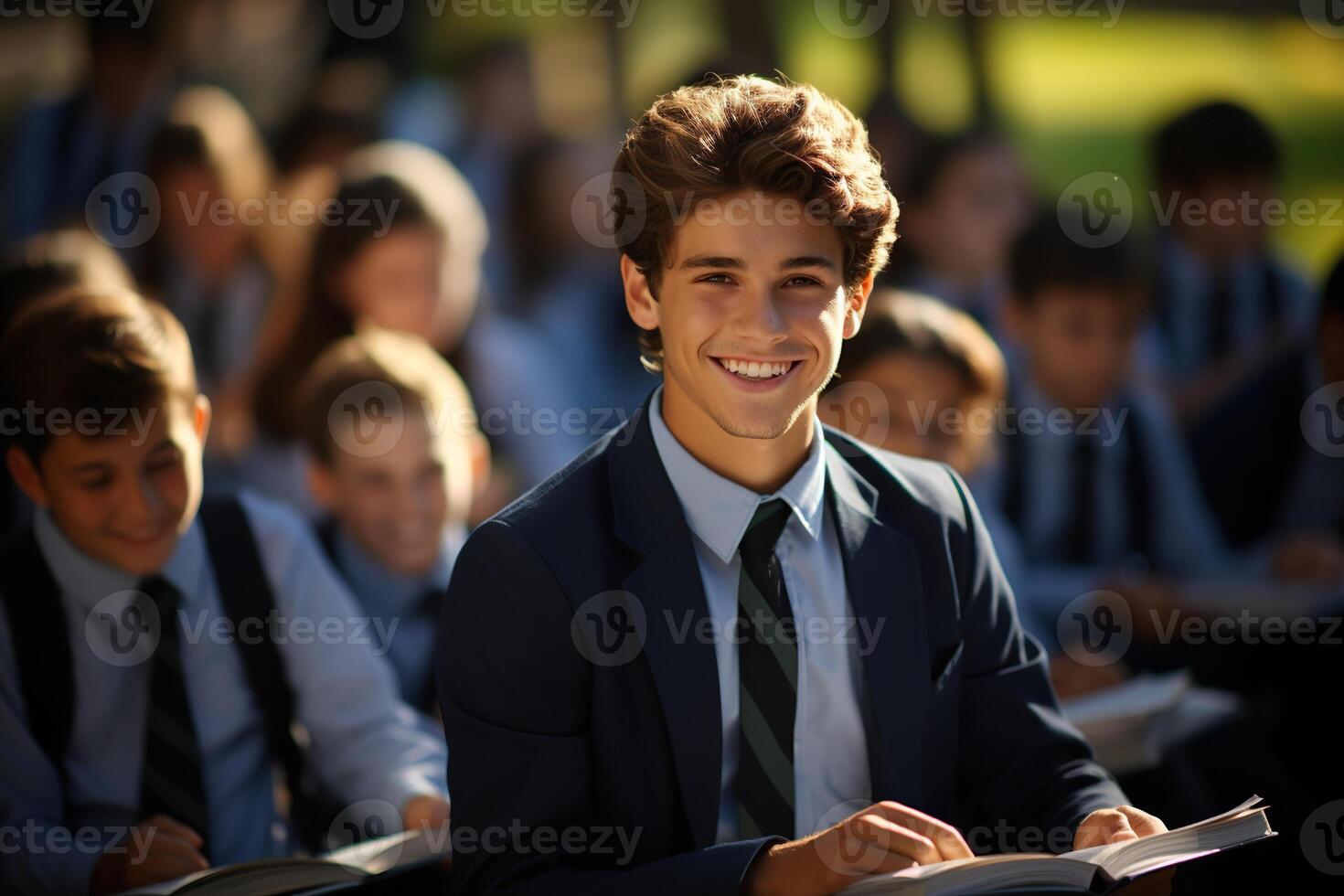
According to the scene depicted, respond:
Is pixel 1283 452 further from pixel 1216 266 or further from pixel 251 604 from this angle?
pixel 251 604

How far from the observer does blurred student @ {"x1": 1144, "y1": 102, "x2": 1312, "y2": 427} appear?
460 cm

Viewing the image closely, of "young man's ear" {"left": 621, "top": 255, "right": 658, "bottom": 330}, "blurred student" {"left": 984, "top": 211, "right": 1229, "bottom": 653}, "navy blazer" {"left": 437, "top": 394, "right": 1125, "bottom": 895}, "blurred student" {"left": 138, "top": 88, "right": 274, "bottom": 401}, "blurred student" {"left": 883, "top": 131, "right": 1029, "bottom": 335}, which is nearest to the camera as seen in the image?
"navy blazer" {"left": 437, "top": 394, "right": 1125, "bottom": 895}

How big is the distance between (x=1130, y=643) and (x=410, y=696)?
74.8 inches

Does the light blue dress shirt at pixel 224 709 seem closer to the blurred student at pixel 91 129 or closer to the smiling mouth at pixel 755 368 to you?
the smiling mouth at pixel 755 368

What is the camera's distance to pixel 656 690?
1.81 m

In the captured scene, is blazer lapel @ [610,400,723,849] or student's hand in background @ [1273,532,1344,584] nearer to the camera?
blazer lapel @ [610,400,723,849]

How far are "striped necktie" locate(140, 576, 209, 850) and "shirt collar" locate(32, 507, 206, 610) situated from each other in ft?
0.07

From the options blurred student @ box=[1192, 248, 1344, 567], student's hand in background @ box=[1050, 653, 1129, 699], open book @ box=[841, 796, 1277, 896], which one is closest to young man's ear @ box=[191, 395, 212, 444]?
open book @ box=[841, 796, 1277, 896]

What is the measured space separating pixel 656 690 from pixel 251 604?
88 cm

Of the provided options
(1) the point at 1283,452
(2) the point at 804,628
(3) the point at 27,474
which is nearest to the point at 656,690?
(2) the point at 804,628

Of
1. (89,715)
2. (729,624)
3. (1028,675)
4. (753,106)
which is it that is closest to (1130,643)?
(1028,675)

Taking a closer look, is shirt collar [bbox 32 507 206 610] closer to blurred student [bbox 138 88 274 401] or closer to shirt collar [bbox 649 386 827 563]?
shirt collar [bbox 649 386 827 563]

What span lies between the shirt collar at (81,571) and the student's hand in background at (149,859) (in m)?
0.40

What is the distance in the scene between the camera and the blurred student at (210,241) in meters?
4.72
